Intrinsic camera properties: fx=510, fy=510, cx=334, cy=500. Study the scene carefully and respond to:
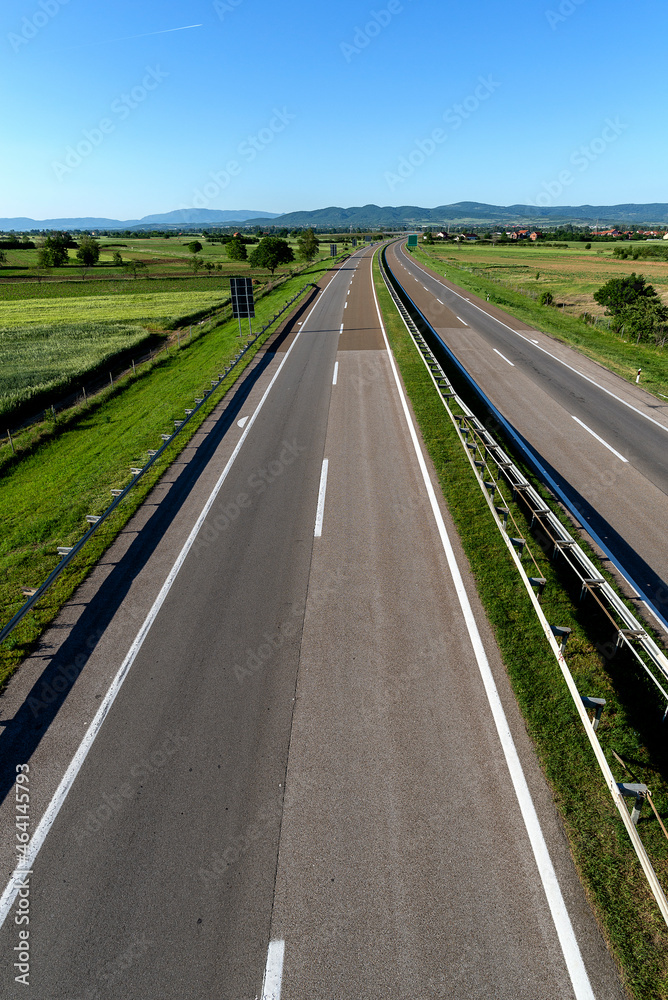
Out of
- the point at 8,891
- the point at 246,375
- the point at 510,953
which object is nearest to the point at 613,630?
the point at 510,953

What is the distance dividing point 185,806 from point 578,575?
24.9 ft

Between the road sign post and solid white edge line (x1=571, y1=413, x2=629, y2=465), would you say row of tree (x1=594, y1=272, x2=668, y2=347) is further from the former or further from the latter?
the road sign post

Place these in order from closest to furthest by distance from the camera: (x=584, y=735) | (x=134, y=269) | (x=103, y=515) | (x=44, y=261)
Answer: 1. (x=584, y=735)
2. (x=103, y=515)
3. (x=44, y=261)
4. (x=134, y=269)

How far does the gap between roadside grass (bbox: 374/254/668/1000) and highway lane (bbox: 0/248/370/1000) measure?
134 inches

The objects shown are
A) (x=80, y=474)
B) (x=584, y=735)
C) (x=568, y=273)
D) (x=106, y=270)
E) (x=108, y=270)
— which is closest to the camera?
(x=584, y=735)

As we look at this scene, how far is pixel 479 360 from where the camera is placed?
28.4m

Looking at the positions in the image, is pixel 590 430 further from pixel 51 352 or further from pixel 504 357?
pixel 51 352

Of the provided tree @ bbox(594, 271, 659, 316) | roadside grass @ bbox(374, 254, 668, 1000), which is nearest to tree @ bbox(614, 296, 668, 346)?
tree @ bbox(594, 271, 659, 316)

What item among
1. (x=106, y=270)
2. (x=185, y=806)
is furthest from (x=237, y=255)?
(x=185, y=806)

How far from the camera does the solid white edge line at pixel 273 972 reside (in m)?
4.61

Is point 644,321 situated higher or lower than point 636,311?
lower

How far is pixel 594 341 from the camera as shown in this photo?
33312 millimetres

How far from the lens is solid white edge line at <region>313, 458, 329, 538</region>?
39.2 ft

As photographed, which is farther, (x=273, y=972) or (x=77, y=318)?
(x=77, y=318)
